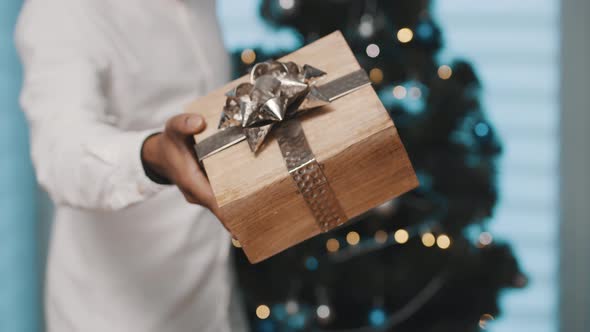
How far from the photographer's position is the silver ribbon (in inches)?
24.0

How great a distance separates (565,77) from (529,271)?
24.8 inches

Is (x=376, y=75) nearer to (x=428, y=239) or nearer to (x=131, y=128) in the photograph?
(x=428, y=239)

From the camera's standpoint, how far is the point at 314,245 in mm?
1438

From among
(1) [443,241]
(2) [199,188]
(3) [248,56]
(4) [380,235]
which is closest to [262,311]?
(4) [380,235]

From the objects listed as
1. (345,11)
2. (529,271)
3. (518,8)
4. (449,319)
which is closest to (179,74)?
(345,11)

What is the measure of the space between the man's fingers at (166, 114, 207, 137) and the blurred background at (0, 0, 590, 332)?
815 millimetres

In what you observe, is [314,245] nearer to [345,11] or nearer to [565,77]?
[345,11]

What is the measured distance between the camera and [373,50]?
139 cm

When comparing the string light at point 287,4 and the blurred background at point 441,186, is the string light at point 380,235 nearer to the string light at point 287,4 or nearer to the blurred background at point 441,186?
the blurred background at point 441,186

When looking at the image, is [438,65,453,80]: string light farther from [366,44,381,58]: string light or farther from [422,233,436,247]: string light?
[422,233,436,247]: string light

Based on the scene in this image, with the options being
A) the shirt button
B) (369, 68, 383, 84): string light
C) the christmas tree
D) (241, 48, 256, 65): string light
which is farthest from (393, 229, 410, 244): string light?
the shirt button

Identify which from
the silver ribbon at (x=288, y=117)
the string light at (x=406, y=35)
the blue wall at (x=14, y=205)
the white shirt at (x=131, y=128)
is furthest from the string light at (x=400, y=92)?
the blue wall at (x=14, y=205)

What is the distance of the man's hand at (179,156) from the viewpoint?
2.03 ft

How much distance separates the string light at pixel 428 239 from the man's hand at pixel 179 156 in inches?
37.2
